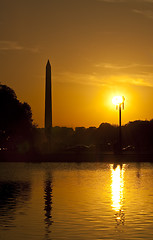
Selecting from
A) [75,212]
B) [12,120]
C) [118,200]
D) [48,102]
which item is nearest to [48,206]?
[75,212]

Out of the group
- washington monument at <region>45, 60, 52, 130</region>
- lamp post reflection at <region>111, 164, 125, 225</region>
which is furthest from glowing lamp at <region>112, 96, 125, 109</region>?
lamp post reflection at <region>111, 164, 125, 225</region>

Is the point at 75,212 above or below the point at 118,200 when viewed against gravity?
below

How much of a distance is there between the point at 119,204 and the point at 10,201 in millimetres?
4273

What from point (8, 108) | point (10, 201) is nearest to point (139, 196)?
point (10, 201)

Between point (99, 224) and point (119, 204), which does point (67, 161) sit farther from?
point (99, 224)

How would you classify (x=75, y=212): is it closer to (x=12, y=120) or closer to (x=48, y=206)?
(x=48, y=206)

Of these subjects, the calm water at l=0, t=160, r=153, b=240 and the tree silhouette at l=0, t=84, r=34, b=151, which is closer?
the calm water at l=0, t=160, r=153, b=240

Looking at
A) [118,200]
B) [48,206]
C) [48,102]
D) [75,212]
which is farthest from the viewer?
[48,102]

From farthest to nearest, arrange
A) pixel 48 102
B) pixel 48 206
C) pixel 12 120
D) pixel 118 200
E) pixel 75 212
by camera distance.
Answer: pixel 12 120, pixel 48 102, pixel 118 200, pixel 48 206, pixel 75 212

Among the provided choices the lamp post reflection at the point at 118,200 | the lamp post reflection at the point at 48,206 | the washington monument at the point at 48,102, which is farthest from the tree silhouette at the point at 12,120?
the lamp post reflection at the point at 48,206

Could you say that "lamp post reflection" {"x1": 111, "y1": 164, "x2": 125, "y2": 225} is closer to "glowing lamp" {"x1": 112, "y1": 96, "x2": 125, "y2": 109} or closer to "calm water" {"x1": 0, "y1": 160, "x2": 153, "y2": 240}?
"calm water" {"x1": 0, "y1": 160, "x2": 153, "y2": 240}

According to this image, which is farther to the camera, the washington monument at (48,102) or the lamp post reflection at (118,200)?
the washington monument at (48,102)

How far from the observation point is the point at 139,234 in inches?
631

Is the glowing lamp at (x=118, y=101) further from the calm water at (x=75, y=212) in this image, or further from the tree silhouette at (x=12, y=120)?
the calm water at (x=75, y=212)
